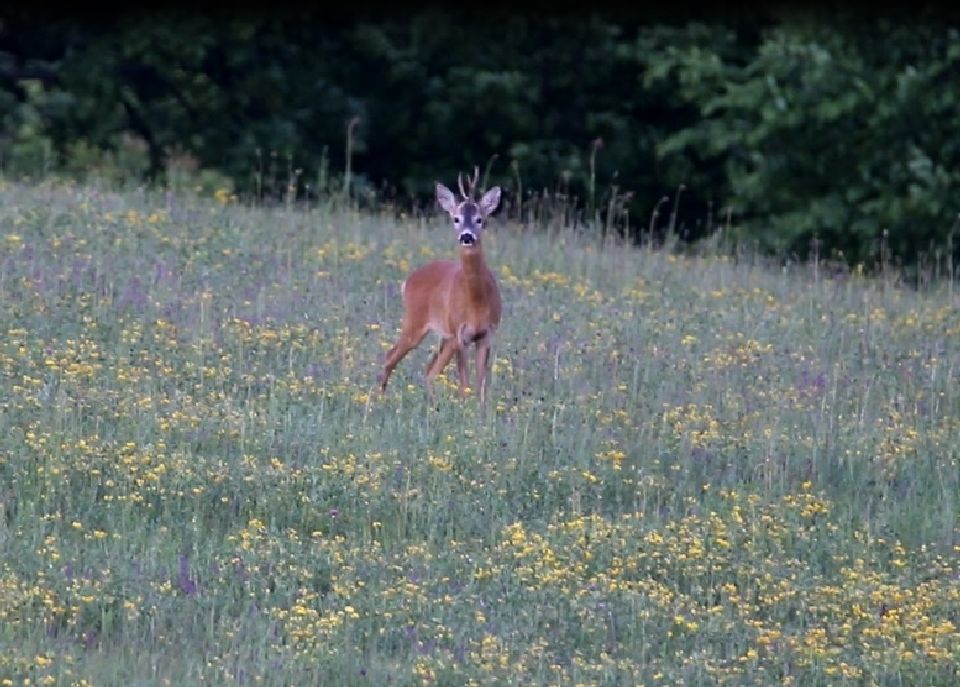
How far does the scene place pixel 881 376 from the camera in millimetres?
11375

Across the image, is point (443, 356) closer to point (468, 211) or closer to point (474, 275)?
point (474, 275)

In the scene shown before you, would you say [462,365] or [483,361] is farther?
[462,365]

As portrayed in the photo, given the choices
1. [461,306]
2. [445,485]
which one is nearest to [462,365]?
[461,306]

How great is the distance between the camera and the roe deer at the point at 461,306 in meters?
10.6

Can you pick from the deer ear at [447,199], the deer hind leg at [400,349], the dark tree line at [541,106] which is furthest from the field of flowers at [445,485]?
the dark tree line at [541,106]

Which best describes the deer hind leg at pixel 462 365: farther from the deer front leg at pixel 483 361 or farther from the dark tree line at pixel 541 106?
the dark tree line at pixel 541 106

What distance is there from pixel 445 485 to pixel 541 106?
16.2 metres

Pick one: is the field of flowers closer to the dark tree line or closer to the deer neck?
the deer neck

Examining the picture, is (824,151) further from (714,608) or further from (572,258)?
(714,608)

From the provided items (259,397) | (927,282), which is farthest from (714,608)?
(927,282)

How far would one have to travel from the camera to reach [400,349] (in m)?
10.7

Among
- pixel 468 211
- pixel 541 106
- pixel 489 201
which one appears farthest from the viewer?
pixel 541 106

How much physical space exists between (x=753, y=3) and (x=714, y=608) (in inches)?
672

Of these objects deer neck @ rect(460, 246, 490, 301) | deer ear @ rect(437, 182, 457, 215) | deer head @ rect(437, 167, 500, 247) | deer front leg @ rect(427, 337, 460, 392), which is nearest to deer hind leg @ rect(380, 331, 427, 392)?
deer front leg @ rect(427, 337, 460, 392)
